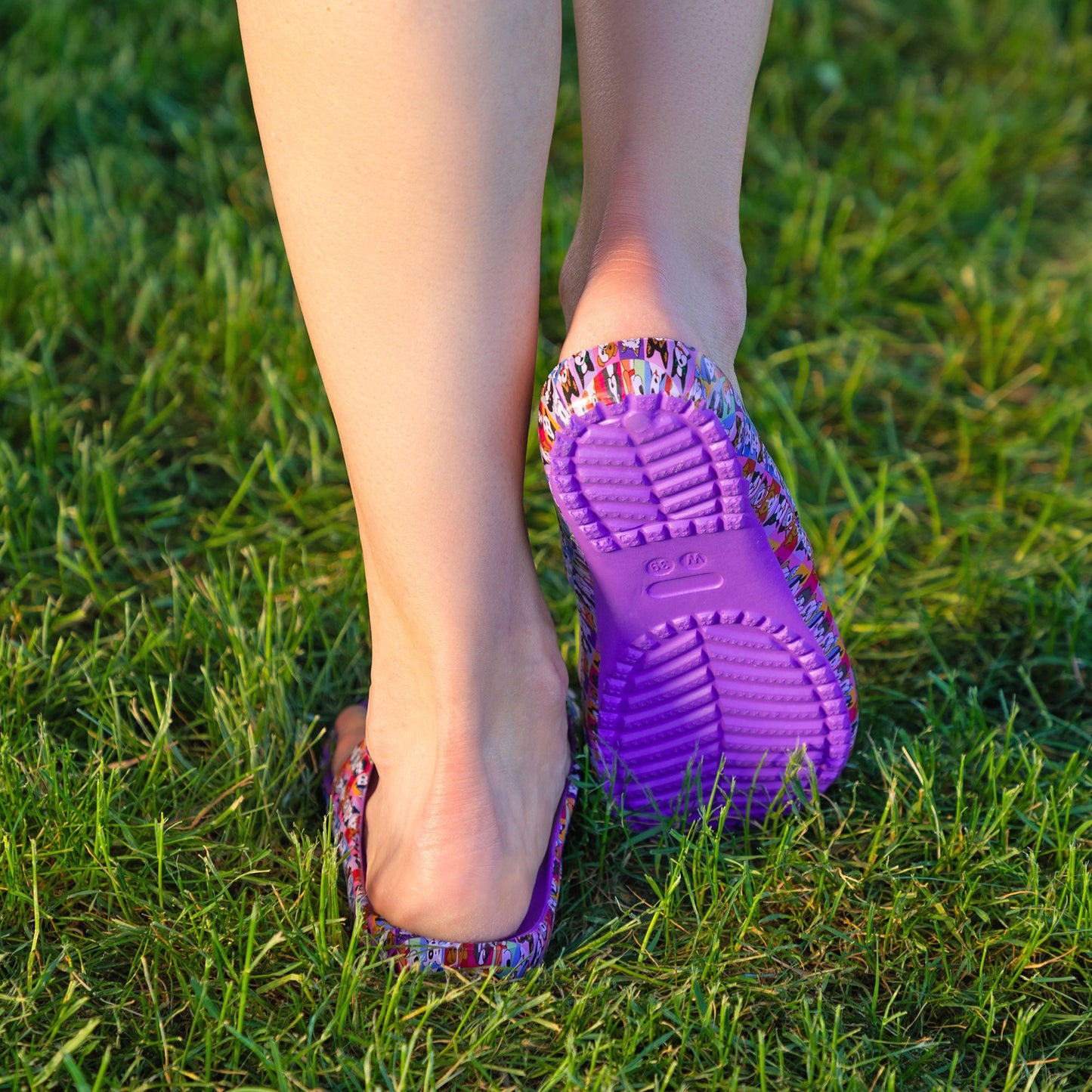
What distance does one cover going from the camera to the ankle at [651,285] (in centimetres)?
103

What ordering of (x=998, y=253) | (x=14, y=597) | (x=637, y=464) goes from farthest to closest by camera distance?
(x=998, y=253) → (x=14, y=597) → (x=637, y=464)

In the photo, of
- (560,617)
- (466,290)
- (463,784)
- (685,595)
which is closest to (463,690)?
(463,784)

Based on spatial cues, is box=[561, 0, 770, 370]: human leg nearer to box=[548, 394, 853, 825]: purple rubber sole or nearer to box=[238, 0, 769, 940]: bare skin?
box=[238, 0, 769, 940]: bare skin

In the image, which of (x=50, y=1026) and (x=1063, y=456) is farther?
(x=1063, y=456)

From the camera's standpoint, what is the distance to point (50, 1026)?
1.04 m

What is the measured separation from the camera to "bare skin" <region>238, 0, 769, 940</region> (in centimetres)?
88

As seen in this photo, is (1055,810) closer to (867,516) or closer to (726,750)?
(726,750)

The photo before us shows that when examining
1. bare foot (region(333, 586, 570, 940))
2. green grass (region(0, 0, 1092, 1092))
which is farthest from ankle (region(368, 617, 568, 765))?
green grass (region(0, 0, 1092, 1092))

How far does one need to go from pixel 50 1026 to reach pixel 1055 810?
995 mm

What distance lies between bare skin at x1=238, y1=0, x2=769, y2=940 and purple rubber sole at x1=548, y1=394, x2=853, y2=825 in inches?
2.6

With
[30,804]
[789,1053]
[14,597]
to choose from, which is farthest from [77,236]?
[789,1053]

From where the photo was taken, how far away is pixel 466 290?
0.94 meters

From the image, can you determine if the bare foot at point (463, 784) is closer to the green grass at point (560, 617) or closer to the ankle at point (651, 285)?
the green grass at point (560, 617)

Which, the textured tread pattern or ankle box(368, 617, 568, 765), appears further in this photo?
the textured tread pattern
